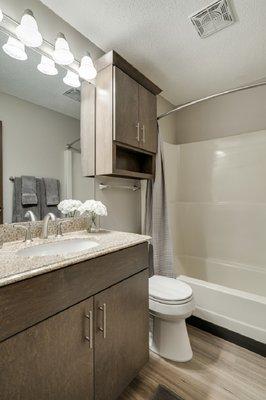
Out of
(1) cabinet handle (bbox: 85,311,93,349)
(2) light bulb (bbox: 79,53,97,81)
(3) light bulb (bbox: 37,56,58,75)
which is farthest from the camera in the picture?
(2) light bulb (bbox: 79,53,97,81)

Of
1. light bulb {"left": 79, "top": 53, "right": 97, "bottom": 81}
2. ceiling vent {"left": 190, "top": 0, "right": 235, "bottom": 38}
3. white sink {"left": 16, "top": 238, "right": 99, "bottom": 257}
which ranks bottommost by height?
white sink {"left": 16, "top": 238, "right": 99, "bottom": 257}

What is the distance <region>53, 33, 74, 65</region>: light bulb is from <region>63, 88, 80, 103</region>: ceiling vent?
0.56 feet

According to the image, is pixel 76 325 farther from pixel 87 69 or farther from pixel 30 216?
pixel 87 69

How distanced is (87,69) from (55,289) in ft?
4.70

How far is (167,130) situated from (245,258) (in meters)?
1.72

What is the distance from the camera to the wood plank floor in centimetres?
120

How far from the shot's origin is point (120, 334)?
109cm

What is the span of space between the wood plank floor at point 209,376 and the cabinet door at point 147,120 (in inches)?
63.5

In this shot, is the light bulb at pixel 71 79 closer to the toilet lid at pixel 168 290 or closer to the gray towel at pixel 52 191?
the gray towel at pixel 52 191

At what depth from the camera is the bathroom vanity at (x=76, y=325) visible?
0.69 m

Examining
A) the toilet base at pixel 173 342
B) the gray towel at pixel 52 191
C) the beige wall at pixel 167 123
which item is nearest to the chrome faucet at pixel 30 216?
the gray towel at pixel 52 191

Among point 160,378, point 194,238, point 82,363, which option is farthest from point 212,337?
point 82,363

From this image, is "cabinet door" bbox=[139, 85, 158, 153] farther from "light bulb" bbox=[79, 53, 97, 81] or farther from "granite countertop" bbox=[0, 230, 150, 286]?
"granite countertop" bbox=[0, 230, 150, 286]

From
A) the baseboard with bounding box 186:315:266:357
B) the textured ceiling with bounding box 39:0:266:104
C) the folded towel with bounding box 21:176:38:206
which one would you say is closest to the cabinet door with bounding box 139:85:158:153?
the textured ceiling with bounding box 39:0:266:104
